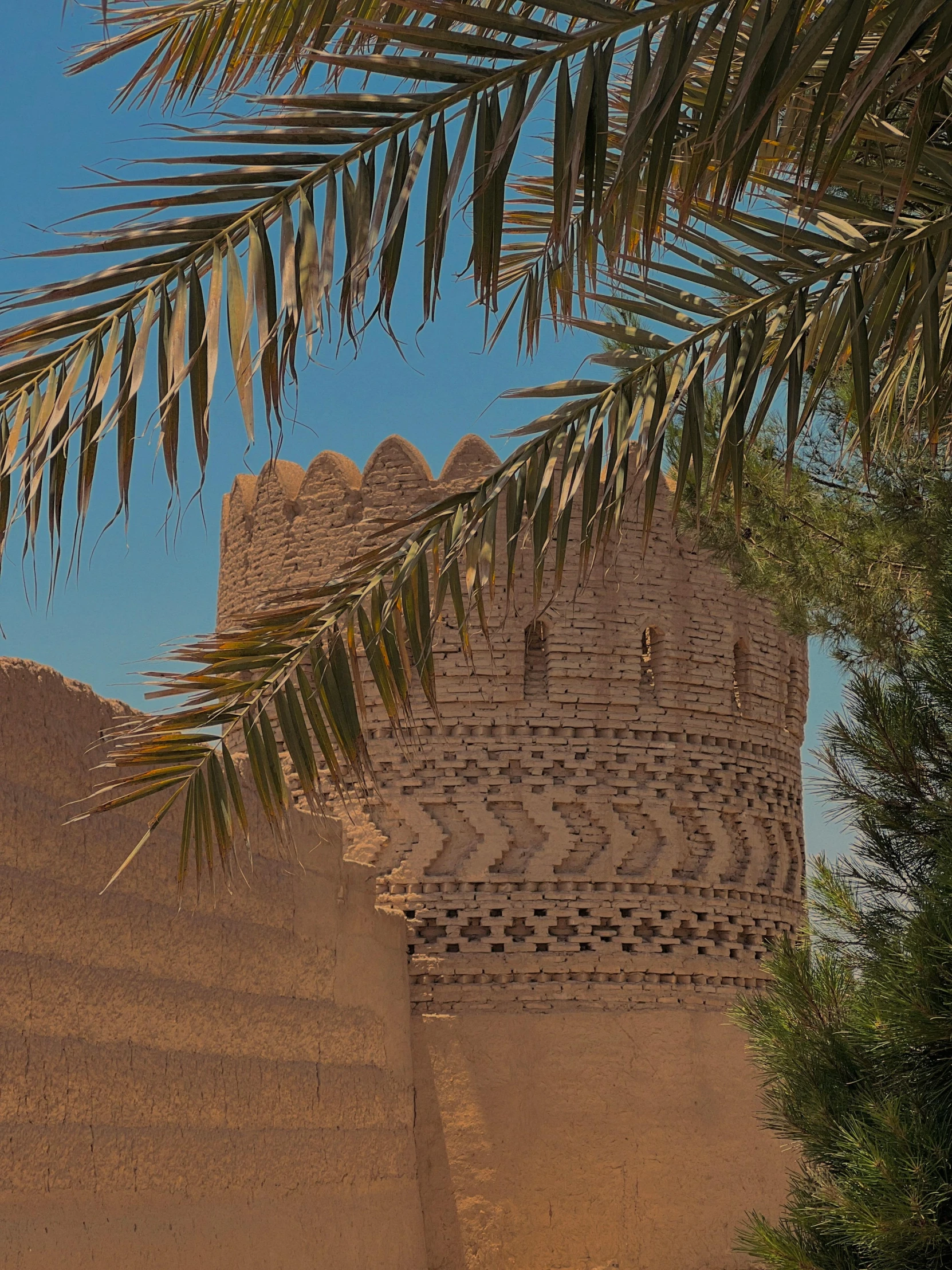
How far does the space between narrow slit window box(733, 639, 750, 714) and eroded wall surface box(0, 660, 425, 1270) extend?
3209 mm

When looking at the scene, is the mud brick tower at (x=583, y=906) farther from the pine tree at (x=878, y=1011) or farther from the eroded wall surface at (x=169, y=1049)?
the pine tree at (x=878, y=1011)

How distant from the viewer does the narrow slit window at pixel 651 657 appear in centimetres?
994

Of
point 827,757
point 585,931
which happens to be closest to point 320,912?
point 585,931

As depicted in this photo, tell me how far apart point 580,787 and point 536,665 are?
0.86m

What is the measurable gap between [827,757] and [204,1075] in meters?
3.20

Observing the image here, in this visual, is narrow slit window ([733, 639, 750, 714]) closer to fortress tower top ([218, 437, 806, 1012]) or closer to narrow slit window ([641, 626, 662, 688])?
fortress tower top ([218, 437, 806, 1012])

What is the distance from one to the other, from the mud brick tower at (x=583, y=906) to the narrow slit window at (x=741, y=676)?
0.02 m

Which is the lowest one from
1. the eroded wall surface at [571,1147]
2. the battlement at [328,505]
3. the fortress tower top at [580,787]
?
the eroded wall surface at [571,1147]

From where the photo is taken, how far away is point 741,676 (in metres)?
10.4

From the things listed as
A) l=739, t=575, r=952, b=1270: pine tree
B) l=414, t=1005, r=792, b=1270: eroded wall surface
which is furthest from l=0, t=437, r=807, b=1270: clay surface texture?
l=739, t=575, r=952, b=1270: pine tree

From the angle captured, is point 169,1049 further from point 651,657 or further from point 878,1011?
point 651,657

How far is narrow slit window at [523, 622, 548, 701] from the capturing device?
969 cm

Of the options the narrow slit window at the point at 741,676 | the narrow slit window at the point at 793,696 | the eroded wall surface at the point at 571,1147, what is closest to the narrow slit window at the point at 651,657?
the narrow slit window at the point at 741,676

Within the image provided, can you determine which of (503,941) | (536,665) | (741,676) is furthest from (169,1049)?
(741,676)
